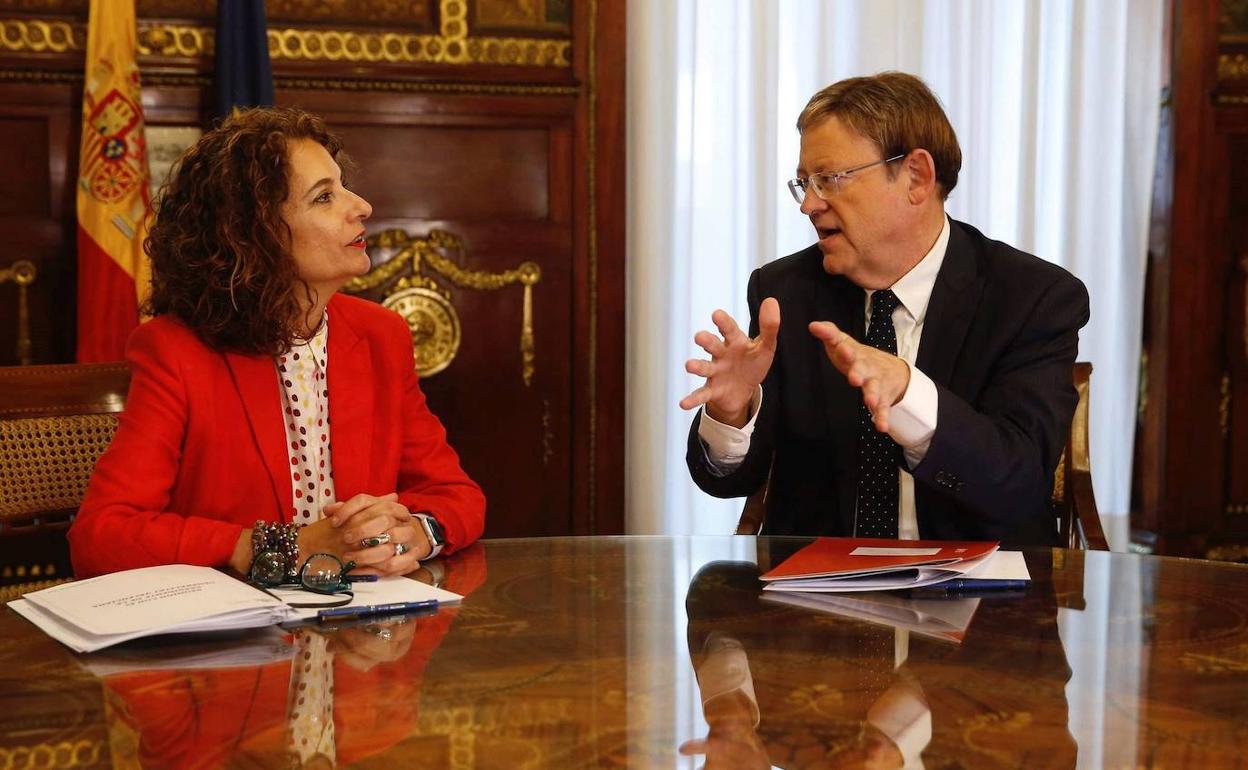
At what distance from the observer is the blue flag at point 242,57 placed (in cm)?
400

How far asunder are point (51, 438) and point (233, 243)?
44 centimetres

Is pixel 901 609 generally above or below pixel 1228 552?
above

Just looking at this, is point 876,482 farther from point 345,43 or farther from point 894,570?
point 345,43

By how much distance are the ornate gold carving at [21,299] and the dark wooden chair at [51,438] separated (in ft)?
6.42

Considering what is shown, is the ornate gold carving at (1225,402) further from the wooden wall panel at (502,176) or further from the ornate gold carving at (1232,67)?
the wooden wall panel at (502,176)

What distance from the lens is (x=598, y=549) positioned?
2.08 meters

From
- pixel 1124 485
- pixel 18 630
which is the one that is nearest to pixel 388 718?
pixel 18 630

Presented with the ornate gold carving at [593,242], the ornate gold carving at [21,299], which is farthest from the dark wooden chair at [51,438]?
the ornate gold carving at [593,242]

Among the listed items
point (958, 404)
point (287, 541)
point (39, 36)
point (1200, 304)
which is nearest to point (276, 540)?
point (287, 541)

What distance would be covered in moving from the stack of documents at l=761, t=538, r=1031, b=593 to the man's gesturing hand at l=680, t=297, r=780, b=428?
1.16 ft

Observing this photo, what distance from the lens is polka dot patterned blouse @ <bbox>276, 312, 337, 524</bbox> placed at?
90.8 inches

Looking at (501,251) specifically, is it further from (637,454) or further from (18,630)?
(18,630)

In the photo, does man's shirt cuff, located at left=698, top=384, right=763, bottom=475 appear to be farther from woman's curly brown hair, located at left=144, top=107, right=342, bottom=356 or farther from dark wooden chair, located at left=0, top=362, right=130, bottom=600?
dark wooden chair, located at left=0, top=362, right=130, bottom=600

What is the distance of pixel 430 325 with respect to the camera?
444cm
